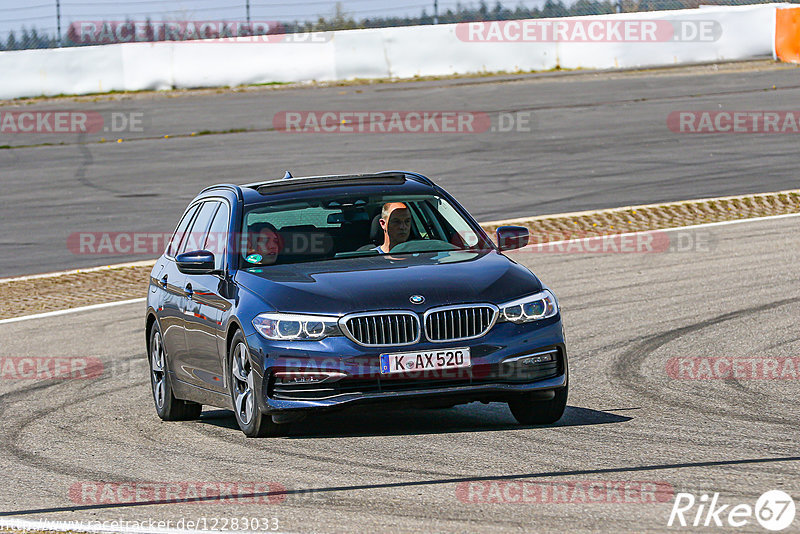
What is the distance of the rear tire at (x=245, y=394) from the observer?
344 inches

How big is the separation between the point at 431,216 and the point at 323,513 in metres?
3.78

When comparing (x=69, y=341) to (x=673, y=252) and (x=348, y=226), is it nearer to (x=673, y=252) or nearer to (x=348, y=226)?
(x=348, y=226)

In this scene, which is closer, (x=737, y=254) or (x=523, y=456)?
(x=523, y=456)

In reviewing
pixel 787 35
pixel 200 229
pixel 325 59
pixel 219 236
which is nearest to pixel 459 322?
pixel 219 236

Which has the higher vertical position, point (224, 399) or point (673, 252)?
point (224, 399)

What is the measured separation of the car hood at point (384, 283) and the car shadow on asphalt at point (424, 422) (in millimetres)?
658

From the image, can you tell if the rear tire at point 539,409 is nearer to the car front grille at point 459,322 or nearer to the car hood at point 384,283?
the car front grille at point 459,322

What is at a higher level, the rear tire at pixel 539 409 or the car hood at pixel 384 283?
the car hood at pixel 384 283

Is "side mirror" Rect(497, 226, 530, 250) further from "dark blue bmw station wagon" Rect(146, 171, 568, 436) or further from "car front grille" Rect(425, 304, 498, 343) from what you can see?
"car front grille" Rect(425, 304, 498, 343)

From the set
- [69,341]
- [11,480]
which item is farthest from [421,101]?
[11,480]

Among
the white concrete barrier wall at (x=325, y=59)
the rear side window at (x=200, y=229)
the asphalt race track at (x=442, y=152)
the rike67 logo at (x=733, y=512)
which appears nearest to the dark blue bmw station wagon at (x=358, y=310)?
the rear side window at (x=200, y=229)

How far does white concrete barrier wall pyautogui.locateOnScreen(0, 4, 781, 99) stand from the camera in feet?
126

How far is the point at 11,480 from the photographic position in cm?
810

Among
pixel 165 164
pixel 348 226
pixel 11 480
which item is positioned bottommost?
pixel 165 164
